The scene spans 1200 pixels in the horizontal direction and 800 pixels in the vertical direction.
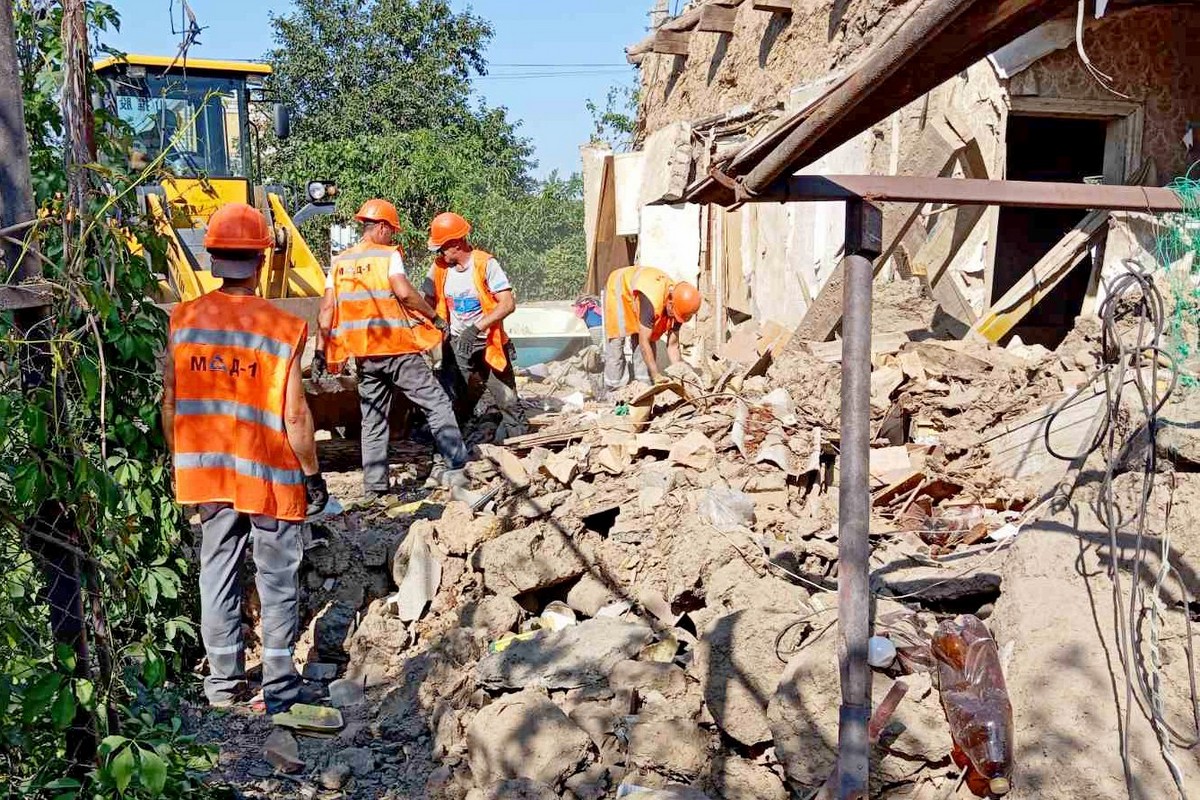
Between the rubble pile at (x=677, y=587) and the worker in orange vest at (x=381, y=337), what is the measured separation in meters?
0.39

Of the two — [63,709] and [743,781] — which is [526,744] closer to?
[743,781]

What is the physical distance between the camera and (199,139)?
34.8 feet

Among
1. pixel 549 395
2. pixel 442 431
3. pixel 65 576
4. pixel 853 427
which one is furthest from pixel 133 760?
pixel 549 395

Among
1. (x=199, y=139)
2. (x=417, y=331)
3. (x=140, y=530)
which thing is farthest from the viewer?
(x=199, y=139)

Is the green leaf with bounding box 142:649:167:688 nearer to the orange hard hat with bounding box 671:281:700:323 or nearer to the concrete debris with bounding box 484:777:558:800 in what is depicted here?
the concrete debris with bounding box 484:777:558:800

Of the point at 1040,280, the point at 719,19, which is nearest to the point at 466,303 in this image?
the point at 1040,280

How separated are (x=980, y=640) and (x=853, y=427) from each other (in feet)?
2.93

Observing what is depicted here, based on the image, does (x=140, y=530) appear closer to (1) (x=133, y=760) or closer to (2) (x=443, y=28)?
(1) (x=133, y=760)

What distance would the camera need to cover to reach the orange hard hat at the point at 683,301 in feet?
28.2

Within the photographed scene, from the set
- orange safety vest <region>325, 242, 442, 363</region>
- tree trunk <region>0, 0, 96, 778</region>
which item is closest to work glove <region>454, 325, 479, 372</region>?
orange safety vest <region>325, 242, 442, 363</region>

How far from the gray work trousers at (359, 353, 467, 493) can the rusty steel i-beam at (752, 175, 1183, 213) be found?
149 inches

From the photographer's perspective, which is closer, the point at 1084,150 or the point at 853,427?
the point at 853,427

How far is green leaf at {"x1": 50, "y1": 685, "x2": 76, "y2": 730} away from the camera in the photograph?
7.89ft

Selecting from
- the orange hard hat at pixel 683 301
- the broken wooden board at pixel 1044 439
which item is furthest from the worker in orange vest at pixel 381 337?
the broken wooden board at pixel 1044 439
